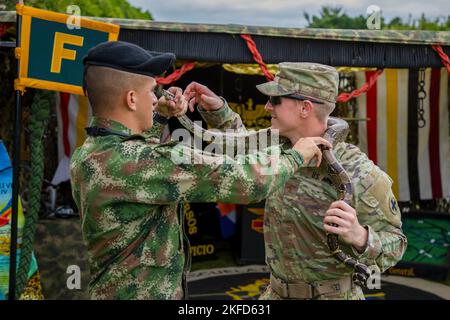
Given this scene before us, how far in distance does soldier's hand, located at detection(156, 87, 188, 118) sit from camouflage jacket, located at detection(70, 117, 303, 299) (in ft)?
2.13

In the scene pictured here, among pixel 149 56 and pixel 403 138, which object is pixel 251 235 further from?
pixel 149 56

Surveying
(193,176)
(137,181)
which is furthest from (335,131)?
(137,181)

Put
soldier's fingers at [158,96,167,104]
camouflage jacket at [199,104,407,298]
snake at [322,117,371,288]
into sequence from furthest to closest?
1. soldier's fingers at [158,96,167,104]
2. camouflage jacket at [199,104,407,298]
3. snake at [322,117,371,288]

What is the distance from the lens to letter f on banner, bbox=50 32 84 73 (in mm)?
3910

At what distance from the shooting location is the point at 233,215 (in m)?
8.67

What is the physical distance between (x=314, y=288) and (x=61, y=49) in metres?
2.16

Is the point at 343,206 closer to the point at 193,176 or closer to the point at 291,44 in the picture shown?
the point at 193,176

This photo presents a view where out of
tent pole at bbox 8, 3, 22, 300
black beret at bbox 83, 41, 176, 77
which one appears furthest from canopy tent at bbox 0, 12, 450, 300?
black beret at bbox 83, 41, 176, 77

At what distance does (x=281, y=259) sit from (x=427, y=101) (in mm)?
5318

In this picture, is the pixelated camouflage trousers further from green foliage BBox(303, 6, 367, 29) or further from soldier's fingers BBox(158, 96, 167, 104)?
green foliage BBox(303, 6, 367, 29)

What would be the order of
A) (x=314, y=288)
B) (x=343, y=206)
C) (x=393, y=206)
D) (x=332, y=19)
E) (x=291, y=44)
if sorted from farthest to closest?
(x=332, y=19), (x=291, y=44), (x=314, y=288), (x=393, y=206), (x=343, y=206)

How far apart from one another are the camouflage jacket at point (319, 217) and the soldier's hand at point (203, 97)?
429 mm

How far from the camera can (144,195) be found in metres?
2.08

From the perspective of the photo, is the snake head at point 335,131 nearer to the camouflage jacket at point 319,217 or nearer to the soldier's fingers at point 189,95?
the camouflage jacket at point 319,217
